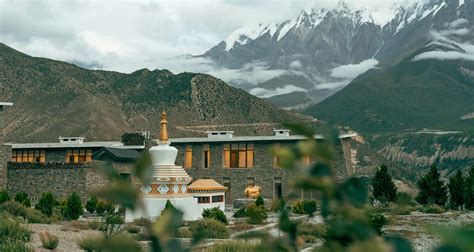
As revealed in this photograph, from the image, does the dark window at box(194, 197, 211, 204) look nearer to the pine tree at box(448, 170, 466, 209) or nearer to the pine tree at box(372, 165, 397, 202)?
the pine tree at box(372, 165, 397, 202)

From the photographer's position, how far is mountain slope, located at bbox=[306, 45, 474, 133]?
4338 inches

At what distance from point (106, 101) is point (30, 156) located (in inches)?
1410

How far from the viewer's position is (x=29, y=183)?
30969 mm

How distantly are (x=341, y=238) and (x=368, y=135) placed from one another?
107 m

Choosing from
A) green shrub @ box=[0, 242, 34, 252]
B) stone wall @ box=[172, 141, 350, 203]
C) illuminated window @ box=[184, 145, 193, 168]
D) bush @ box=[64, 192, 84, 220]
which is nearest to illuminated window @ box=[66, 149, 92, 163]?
illuminated window @ box=[184, 145, 193, 168]

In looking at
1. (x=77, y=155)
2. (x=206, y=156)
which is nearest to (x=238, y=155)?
(x=206, y=156)

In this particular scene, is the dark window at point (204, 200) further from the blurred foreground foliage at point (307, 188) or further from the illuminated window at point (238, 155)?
the blurred foreground foliage at point (307, 188)

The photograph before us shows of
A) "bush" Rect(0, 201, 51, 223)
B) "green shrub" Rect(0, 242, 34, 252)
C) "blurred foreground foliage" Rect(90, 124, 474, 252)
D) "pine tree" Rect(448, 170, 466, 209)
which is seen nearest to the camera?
"blurred foreground foliage" Rect(90, 124, 474, 252)

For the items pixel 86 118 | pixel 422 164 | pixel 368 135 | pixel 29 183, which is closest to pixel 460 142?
pixel 422 164

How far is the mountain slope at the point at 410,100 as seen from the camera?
110 m

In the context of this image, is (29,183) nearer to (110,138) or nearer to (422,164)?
(110,138)

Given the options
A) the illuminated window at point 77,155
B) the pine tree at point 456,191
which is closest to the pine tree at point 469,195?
the pine tree at point 456,191

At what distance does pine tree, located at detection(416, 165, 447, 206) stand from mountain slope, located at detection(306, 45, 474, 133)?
239 ft

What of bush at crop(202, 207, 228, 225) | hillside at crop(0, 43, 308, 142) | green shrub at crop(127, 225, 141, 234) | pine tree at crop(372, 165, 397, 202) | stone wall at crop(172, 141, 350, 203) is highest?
hillside at crop(0, 43, 308, 142)
